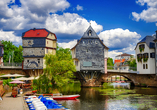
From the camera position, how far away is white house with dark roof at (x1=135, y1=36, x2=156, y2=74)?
49438mm

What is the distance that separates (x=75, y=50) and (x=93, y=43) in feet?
17.4

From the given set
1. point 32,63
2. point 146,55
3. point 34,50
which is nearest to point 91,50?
point 146,55

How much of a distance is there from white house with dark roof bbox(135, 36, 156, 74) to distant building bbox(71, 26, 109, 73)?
998 centimetres

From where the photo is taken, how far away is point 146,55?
163ft

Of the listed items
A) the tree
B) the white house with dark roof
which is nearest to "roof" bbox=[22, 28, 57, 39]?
the tree

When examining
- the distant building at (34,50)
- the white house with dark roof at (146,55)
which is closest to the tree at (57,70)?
the distant building at (34,50)

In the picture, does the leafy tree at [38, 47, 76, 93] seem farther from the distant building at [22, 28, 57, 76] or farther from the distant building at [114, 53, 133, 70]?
the distant building at [114, 53, 133, 70]

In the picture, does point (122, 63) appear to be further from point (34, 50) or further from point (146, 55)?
point (34, 50)

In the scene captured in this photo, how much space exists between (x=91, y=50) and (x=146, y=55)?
47.6 feet

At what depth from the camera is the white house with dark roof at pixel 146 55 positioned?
162 ft

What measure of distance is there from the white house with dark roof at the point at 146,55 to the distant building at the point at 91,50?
9.98 meters

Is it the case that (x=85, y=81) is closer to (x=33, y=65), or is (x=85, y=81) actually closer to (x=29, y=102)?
(x=33, y=65)

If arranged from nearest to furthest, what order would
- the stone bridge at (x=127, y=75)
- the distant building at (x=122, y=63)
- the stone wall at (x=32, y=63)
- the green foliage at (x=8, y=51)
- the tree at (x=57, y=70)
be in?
the tree at (x=57, y=70) → the stone wall at (x=32, y=63) → the stone bridge at (x=127, y=75) → the green foliage at (x=8, y=51) → the distant building at (x=122, y=63)

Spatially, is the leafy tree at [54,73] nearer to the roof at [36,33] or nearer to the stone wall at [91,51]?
the stone wall at [91,51]
